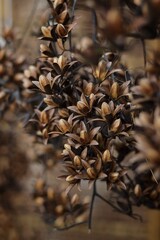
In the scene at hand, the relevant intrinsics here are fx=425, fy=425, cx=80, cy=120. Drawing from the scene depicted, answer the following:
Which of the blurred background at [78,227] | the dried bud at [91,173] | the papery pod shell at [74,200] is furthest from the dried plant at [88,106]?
the blurred background at [78,227]

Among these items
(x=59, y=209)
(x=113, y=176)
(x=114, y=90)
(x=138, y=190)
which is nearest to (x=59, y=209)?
(x=59, y=209)

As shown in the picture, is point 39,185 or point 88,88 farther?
point 39,185

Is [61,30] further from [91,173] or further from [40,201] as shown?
[40,201]

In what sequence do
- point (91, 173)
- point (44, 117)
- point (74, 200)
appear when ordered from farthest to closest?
point (74, 200) → point (44, 117) → point (91, 173)

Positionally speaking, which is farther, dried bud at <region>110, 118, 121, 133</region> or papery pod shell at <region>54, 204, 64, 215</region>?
papery pod shell at <region>54, 204, 64, 215</region>

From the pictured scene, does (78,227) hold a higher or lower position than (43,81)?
lower

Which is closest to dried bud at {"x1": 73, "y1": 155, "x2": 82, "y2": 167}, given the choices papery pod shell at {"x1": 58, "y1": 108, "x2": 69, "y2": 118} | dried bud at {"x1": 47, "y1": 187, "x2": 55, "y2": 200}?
papery pod shell at {"x1": 58, "y1": 108, "x2": 69, "y2": 118}

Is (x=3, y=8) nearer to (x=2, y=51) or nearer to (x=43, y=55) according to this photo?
(x=2, y=51)

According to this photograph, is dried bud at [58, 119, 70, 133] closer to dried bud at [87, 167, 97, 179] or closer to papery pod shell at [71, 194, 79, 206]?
dried bud at [87, 167, 97, 179]
